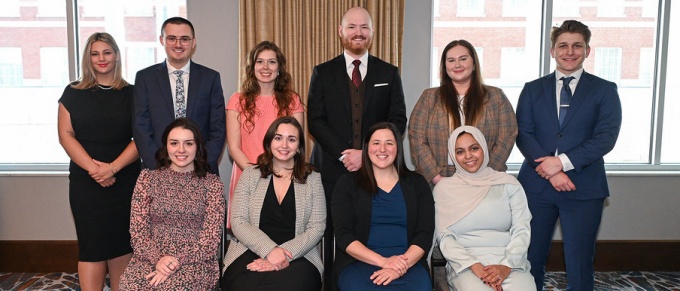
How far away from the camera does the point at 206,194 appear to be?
119 inches

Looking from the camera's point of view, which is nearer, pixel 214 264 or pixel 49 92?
pixel 214 264

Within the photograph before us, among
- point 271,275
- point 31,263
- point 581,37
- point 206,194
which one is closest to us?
point 271,275

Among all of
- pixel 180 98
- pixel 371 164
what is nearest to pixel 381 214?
pixel 371 164

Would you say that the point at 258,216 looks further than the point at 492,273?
Yes

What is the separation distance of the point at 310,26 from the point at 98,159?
195cm

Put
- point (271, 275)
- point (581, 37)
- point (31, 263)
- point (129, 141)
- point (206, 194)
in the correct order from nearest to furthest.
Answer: point (271, 275) < point (206, 194) < point (581, 37) < point (129, 141) < point (31, 263)

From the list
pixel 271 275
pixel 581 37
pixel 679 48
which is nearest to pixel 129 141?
pixel 271 275

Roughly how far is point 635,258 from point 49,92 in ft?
16.7

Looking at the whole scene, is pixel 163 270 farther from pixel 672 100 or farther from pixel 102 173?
pixel 672 100

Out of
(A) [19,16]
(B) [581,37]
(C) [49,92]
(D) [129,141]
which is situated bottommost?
(D) [129,141]

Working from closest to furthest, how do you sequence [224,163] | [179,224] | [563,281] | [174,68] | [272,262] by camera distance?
[272,262] < [179,224] < [174,68] < [563,281] < [224,163]

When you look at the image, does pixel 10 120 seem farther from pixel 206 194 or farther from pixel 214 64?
pixel 206 194

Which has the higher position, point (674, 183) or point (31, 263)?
point (674, 183)

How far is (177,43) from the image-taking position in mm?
3354
